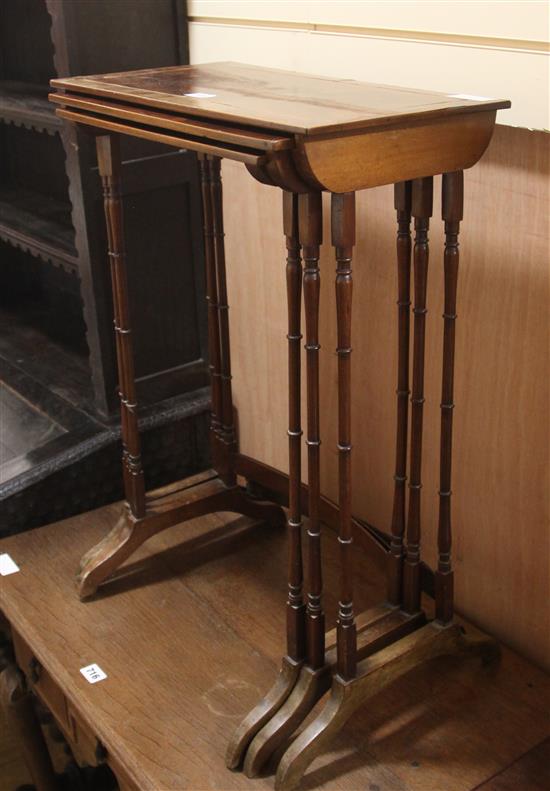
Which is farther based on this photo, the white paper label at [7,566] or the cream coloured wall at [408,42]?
the white paper label at [7,566]

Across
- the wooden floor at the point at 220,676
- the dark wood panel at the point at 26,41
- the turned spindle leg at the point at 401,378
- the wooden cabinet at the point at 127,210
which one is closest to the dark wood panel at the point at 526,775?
the wooden floor at the point at 220,676

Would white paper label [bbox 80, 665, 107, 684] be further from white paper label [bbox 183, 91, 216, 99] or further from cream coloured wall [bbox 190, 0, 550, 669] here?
→ white paper label [bbox 183, 91, 216, 99]

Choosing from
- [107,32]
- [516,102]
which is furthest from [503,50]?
[107,32]

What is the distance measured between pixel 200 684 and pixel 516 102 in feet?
3.77

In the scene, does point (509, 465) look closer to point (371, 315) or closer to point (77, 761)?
point (371, 315)

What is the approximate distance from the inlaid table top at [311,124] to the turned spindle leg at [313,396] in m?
0.05

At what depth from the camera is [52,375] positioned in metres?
2.67

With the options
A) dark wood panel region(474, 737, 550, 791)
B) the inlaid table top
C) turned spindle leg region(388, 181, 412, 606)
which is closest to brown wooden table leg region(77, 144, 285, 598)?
the inlaid table top

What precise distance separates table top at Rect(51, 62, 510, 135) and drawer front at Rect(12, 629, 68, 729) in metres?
1.19

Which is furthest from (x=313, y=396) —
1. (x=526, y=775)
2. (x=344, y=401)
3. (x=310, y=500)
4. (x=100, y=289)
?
(x=100, y=289)

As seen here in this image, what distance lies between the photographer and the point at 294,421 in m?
1.48

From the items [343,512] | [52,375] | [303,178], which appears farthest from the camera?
[52,375]

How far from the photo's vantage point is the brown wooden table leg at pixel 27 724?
198 centimetres

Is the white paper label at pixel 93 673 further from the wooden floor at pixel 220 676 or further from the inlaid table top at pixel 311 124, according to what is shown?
the inlaid table top at pixel 311 124
